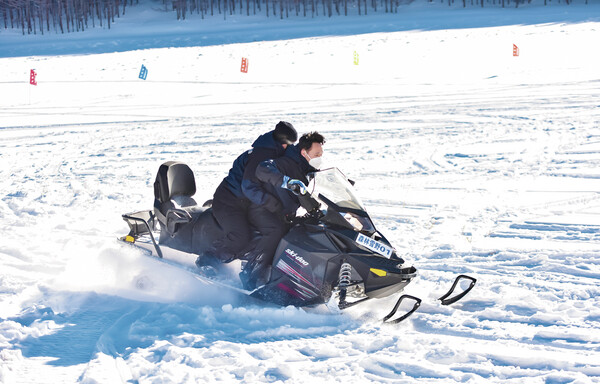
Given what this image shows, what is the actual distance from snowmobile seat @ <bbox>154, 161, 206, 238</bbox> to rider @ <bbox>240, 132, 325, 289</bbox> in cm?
71

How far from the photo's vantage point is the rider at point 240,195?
4.64 m

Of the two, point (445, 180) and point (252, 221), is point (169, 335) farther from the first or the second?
point (445, 180)

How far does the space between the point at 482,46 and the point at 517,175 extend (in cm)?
2083

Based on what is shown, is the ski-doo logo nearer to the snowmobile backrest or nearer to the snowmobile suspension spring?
the snowmobile suspension spring

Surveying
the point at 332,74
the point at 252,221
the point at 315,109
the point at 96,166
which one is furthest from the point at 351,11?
the point at 252,221

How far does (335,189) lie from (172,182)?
65.0 inches

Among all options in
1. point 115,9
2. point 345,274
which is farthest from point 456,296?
point 115,9

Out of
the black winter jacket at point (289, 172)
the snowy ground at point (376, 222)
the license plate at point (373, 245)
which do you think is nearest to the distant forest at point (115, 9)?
the snowy ground at point (376, 222)

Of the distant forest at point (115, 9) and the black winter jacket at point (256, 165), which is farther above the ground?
the distant forest at point (115, 9)

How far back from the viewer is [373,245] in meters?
4.24

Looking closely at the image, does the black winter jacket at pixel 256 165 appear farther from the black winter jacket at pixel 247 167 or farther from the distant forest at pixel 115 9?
the distant forest at pixel 115 9

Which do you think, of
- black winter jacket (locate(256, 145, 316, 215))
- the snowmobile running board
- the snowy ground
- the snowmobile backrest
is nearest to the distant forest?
the snowy ground

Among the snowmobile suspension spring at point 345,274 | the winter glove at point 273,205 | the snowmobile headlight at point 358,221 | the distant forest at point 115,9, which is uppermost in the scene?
the distant forest at point 115,9

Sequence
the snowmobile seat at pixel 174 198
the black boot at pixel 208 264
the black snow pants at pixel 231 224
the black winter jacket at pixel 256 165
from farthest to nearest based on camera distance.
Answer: the snowmobile seat at pixel 174 198, the black boot at pixel 208 264, the black snow pants at pixel 231 224, the black winter jacket at pixel 256 165
